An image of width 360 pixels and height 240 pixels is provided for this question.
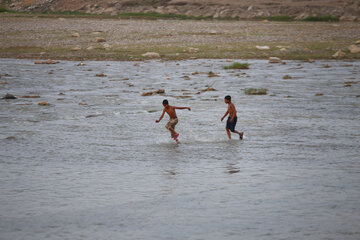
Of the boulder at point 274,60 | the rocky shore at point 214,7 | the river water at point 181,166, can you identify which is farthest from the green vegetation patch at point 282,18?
the river water at point 181,166

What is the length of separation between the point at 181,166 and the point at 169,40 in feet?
111

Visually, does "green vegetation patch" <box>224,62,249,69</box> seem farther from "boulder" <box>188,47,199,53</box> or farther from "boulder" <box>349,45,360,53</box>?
"boulder" <box>349,45,360,53</box>

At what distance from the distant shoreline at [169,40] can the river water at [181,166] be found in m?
13.6

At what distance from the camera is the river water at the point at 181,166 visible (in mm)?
8422

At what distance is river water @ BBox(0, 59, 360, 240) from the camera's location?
8.42 metres

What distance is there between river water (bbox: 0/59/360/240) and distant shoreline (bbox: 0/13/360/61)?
44.8 feet

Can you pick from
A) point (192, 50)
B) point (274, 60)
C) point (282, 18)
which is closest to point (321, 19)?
point (282, 18)

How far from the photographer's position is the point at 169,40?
44906 mm

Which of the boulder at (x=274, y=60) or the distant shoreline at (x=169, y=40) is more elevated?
the distant shoreline at (x=169, y=40)

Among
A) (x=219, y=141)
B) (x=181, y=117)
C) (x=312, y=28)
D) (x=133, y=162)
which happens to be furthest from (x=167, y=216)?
(x=312, y=28)

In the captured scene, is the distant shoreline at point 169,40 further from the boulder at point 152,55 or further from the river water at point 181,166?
the river water at point 181,166

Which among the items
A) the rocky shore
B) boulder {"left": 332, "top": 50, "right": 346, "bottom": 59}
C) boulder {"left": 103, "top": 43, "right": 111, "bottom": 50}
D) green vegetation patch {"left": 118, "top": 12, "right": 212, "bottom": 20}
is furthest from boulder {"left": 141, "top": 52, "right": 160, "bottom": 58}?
the rocky shore

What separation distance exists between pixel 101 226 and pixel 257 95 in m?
15.7

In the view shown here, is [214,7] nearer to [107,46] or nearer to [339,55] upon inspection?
[107,46]
